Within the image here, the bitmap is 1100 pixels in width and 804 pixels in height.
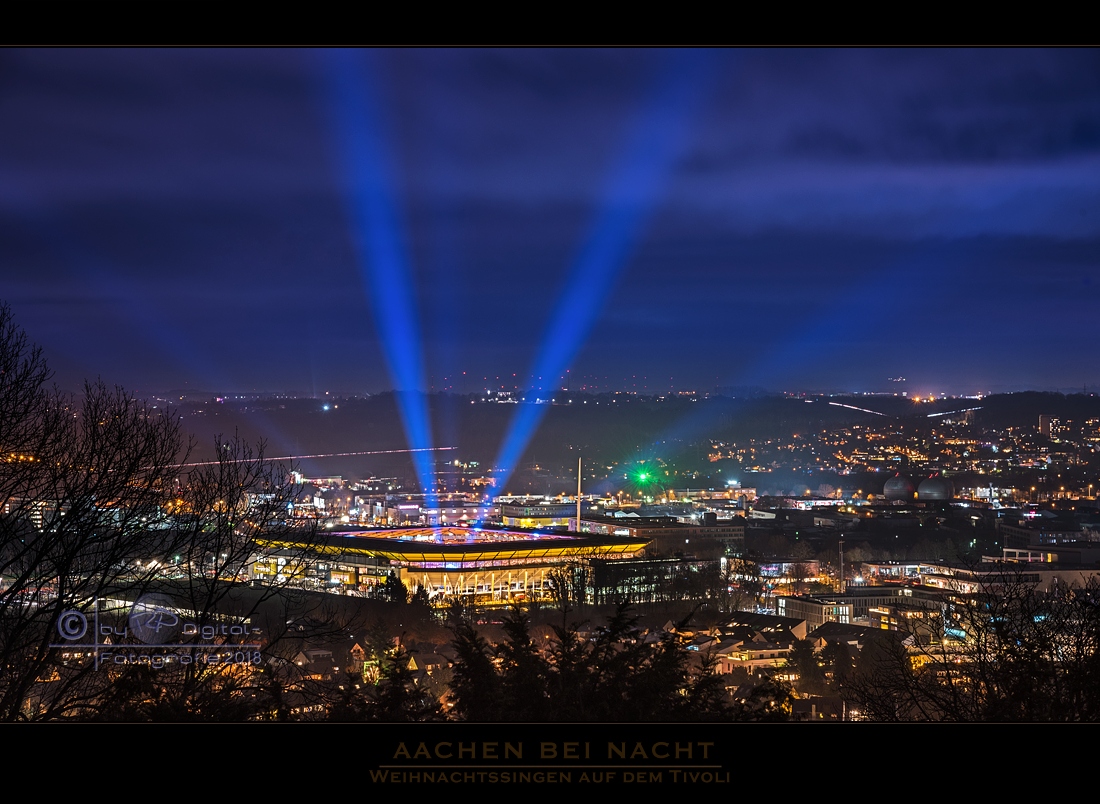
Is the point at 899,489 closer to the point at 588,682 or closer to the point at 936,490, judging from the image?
the point at 936,490

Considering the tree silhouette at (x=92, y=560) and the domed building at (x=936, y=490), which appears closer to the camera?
the tree silhouette at (x=92, y=560)

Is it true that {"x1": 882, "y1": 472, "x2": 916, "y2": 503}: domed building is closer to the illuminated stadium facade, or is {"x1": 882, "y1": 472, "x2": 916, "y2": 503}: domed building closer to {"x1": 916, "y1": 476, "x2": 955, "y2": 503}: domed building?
{"x1": 916, "y1": 476, "x2": 955, "y2": 503}: domed building

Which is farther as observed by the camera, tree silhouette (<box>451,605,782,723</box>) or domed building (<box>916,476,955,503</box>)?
domed building (<box>916,476,955,503</box>)

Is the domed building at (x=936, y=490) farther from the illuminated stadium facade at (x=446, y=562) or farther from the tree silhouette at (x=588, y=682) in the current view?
the tree silhouette at (x=588, y=682)

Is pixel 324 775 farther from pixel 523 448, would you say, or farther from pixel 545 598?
pixel 523 448

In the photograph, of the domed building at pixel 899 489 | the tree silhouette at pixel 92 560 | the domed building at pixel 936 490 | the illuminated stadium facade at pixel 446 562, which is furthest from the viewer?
the domed building at pixel 899 489

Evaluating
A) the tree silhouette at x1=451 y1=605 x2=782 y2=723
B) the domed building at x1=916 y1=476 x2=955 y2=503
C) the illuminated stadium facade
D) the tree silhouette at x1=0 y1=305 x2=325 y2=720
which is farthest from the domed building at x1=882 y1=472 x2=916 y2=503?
the tree silhouette at x1=0 y1=305 x2=325 y2=720

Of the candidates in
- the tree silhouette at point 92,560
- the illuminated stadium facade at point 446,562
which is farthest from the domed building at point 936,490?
the tree silhouette at point 92,560
